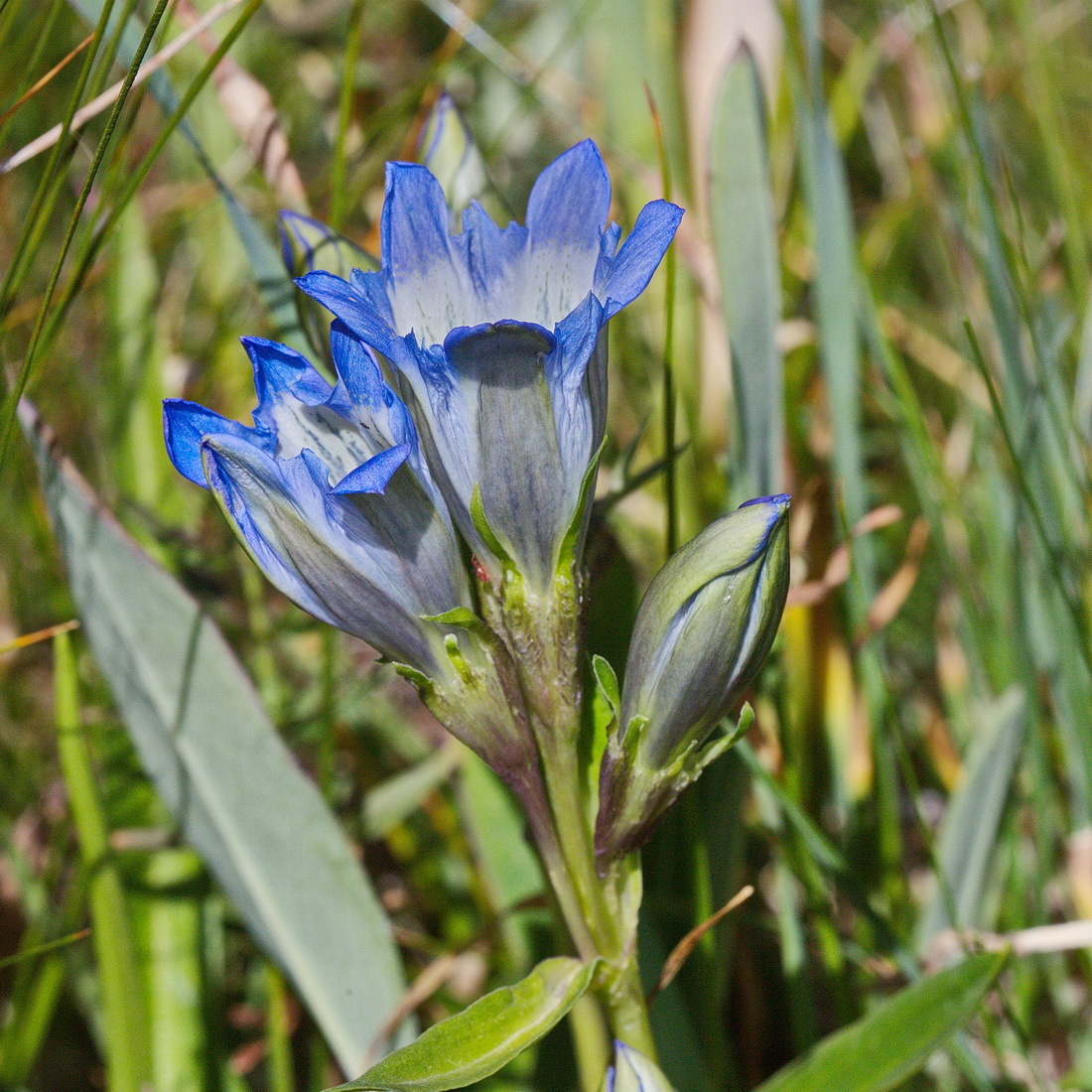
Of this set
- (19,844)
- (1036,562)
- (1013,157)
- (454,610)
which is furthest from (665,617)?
(1013,157)

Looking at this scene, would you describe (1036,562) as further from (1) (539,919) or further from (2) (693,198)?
(2) (693,198)

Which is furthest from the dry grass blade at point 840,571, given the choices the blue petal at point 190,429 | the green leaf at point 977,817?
the blue petal at point 190,429

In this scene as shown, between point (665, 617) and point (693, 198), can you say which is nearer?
point (665, 617)

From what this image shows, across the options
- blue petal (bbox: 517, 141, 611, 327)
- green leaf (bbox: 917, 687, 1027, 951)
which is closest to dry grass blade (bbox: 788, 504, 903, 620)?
green leaf (bbox: 917, 687, 1027, 951)

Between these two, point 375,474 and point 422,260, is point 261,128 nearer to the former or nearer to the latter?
point 422,260

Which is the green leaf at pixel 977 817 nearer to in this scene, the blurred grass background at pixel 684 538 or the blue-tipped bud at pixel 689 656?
the blurred grass background at pixel 684 538

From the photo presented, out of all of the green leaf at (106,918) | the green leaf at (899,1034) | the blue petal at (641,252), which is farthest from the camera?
the green leaf at (106,918)

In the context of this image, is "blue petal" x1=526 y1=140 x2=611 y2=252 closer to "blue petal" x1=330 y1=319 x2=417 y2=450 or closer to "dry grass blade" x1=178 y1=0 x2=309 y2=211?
"blue petal" x1=330 y1=319 x2=417 y2=450
